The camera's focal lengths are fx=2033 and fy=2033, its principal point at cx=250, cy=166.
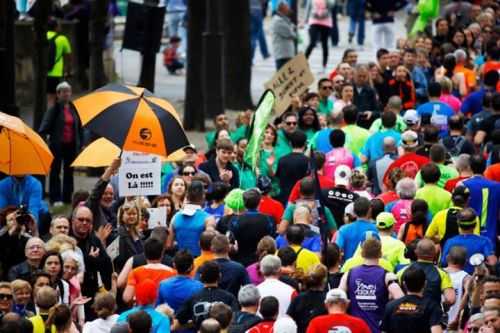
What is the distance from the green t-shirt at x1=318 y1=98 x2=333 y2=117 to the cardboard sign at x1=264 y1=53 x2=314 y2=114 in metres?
1.98

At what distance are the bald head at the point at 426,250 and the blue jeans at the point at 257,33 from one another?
68.7 feet

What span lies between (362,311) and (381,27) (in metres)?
20.1

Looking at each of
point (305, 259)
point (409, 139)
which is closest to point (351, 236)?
point (305, 259)

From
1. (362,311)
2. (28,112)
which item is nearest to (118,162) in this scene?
(362,311)

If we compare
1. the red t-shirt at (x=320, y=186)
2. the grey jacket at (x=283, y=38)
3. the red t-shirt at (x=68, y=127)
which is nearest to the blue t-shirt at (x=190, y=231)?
the red t-shirt at (x=320, y=186)

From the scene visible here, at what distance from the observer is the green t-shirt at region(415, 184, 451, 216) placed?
61.9ft

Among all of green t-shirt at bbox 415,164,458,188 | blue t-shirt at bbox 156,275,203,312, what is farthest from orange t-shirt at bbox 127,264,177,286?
green t-shirt at bbox 415,164,458,188

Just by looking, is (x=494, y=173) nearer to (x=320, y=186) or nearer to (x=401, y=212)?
(x=401, y=212)

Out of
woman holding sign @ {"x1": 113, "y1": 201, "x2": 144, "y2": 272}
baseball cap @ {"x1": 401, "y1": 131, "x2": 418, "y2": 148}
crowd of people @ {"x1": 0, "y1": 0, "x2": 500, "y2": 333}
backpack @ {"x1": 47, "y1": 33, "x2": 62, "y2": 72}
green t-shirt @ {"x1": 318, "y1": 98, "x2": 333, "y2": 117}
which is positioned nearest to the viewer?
crowd of people @ {"x1": 0, "y1": 0, "x2": 500, "y2": 333}

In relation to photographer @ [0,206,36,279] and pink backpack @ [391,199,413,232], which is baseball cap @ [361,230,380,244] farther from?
photographer @ [0,206,36,279]

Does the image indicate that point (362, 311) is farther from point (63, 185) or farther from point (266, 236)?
point (63, 185)

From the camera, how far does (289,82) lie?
23656 millimetres

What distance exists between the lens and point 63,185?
24.4 metres

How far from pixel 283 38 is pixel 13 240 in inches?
638
